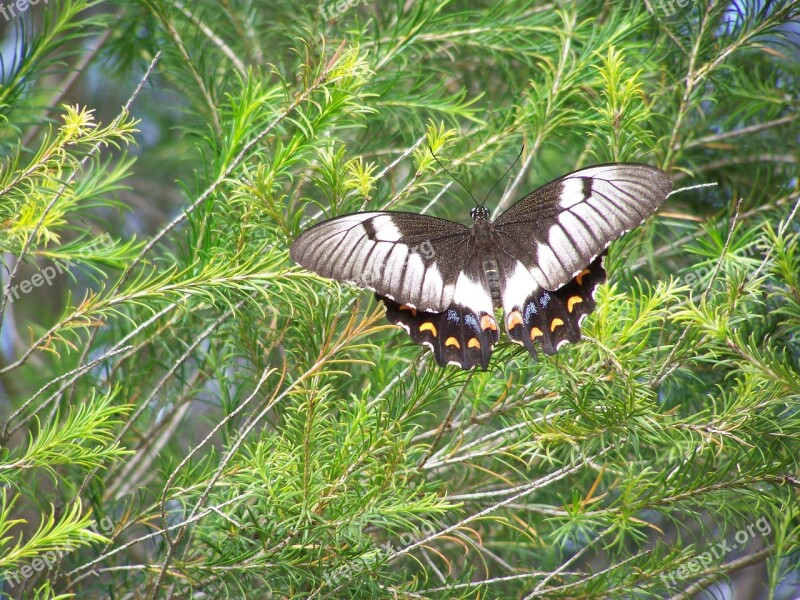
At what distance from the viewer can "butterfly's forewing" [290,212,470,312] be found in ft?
3.50

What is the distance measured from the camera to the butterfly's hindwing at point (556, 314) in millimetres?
999

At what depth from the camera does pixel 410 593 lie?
3.26 feet

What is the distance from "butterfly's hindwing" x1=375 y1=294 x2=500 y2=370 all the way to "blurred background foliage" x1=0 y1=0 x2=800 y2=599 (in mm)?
30

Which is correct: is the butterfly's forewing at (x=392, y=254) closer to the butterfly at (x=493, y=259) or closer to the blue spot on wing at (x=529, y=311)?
the butterfly at (x=493, y=259)

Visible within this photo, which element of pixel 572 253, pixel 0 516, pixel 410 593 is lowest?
pixel 410 593

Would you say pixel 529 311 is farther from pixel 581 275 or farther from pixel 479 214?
pixel 479 214

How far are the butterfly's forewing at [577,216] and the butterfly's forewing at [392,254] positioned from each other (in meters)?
0.11

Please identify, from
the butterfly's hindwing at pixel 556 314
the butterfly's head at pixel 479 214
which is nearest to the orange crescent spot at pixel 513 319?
the butterfly's hindwing at pixel 556 314

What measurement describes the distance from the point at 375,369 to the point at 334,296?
15 cm

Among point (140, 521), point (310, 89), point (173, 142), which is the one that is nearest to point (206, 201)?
point (310, 89)

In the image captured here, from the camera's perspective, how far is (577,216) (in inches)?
49.3

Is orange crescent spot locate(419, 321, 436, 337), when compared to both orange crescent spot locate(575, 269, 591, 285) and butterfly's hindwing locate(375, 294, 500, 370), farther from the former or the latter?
orange crescent spot locate(575, 269, 591, 285)

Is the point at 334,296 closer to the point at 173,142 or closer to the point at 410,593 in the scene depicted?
the point at 410,593

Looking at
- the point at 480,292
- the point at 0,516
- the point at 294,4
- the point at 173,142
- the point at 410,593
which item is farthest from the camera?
the point at 173,142
